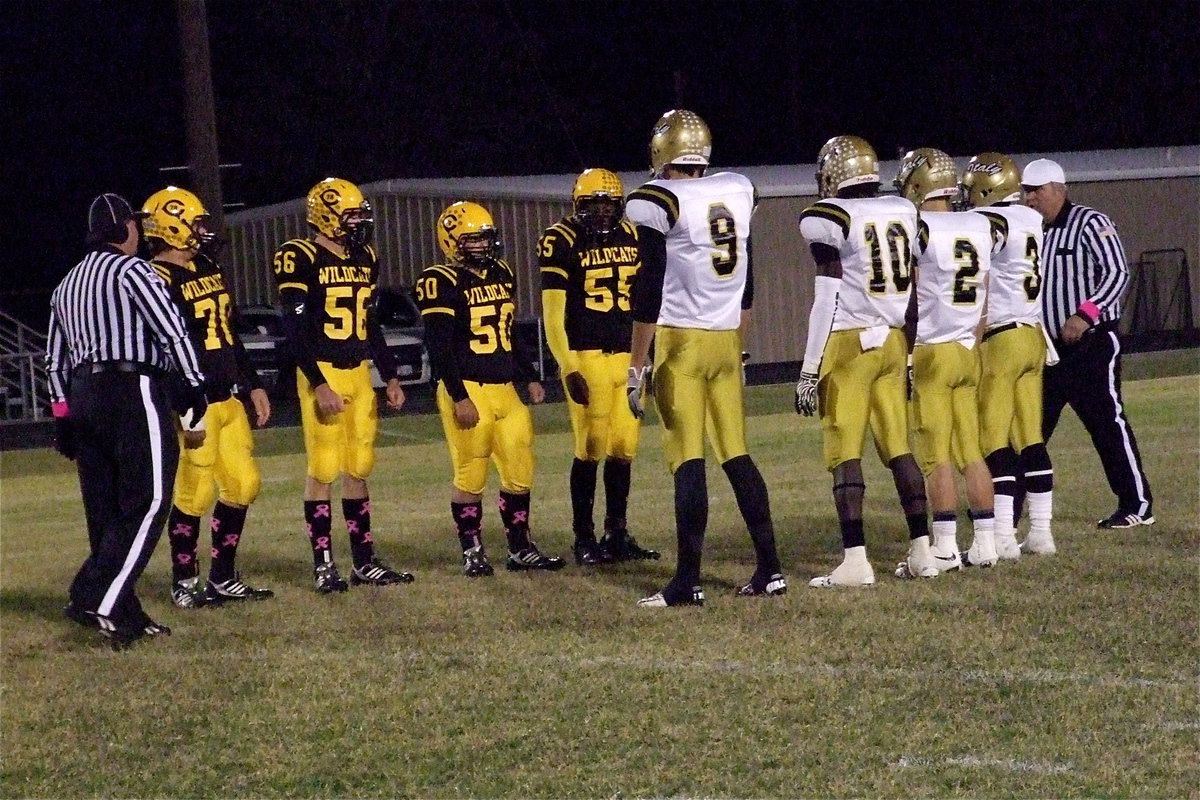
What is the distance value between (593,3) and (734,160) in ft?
18.8

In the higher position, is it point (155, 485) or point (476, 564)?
point (155, 485)

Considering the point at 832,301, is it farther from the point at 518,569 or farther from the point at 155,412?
the point at 155,412

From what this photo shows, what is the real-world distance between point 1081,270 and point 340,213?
3.85 m

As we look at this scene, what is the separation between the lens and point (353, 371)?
820 centimetres

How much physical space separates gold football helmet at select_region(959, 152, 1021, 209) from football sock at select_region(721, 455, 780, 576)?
6.54 feet

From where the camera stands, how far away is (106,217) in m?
7.15

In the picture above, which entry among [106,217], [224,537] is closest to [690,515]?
[224,537]

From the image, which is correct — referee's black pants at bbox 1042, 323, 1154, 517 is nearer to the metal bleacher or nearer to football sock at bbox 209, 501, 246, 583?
football sock at bbox 209, 501, 246, 583

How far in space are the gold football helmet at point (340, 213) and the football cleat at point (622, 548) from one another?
1.94 meters

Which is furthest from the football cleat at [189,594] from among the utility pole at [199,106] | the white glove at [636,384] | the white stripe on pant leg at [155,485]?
the utility pole at [199,106]

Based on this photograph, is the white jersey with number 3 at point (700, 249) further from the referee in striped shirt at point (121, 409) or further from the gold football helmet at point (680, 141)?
the referee in striped shirt at point (121, 409)

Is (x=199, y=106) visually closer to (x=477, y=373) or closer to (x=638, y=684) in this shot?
(x=477, y=373)

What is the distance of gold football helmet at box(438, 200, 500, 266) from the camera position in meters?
8.38

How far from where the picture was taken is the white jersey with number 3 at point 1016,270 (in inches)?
319
